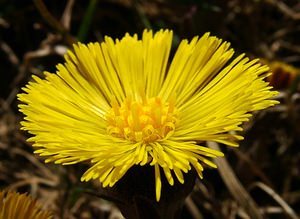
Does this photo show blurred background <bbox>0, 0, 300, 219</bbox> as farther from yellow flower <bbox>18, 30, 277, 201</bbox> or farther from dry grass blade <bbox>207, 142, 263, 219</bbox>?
yellow flower <bbox>18, 30, 277, 201</bbox>

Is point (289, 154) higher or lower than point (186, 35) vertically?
lower

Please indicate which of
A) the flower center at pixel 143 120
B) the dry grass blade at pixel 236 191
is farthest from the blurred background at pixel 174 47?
the flower center at pixel 143 120

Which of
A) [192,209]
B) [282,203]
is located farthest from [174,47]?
[282,203]

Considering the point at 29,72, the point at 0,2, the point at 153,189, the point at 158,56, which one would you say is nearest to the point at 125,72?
the point at 158,56

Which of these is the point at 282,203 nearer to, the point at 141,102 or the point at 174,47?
the point at 141,102

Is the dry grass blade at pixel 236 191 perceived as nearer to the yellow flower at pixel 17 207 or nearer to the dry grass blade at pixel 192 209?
the dry grass blade at pixel 192 209

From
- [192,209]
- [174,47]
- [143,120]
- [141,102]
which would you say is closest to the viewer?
[143,120]

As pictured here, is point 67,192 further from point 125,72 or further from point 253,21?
point 253,21
